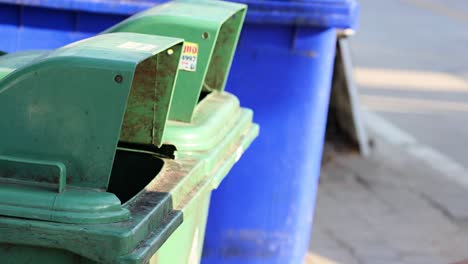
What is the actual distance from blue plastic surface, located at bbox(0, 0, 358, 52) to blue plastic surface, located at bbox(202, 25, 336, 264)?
64 millimetres

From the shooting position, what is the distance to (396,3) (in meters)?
16.8

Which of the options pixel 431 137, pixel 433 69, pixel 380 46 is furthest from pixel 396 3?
pixel 431 137

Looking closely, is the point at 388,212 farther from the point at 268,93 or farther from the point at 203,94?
the point at 203,94

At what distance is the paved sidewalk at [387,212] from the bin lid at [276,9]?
1607mm

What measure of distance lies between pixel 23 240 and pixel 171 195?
1.63ft

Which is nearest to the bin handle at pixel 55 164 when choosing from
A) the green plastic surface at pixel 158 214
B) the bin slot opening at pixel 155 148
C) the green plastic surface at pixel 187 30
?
the green plastic surface at pixel 158 214

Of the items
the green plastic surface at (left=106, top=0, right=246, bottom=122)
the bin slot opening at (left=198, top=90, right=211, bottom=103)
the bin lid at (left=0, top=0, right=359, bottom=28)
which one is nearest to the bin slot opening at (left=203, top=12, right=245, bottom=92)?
the bin slot opening at (left=198, top=90, right=211, bottom=103)

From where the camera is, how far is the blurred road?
27.7 feet

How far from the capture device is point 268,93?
4383 millimetres

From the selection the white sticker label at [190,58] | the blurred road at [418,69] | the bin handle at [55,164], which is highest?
the white sticker label at [190,58]

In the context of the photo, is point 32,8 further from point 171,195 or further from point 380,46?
point 380,46

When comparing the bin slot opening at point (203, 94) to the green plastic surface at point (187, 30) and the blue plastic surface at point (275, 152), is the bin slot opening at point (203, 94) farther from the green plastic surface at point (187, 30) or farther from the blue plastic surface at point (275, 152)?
the blue plastic surface at point (275, 152)

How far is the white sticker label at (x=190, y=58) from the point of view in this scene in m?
3.62

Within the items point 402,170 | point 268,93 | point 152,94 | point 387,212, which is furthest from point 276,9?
point 402,170
